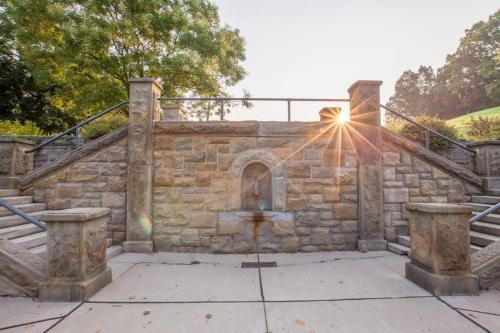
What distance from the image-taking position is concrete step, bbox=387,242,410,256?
15.7ft

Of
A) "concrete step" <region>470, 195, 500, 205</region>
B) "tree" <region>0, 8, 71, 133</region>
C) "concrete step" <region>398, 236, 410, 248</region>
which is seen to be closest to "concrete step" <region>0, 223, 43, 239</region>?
"concrete step" <region>398, 236, 410, 248</region>

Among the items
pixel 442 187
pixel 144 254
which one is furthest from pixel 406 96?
pixel 144 254

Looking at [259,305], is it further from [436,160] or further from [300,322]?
[436,160]

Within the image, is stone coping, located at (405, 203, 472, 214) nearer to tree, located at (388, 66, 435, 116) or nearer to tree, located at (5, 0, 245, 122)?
tree, located at (5, 0, 245, 122)

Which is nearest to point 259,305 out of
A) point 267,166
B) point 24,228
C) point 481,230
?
point 267,166

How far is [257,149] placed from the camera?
5.43 metres

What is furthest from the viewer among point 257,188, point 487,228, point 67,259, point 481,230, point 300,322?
point 257,188

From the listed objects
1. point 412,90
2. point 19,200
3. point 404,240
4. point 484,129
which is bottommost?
point 404,240

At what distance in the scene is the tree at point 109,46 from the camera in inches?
437

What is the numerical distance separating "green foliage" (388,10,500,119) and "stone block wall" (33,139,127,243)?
46.8 meters

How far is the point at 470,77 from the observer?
42531 millimetres

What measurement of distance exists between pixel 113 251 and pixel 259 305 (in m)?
3.41

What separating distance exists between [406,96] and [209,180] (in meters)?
66.8

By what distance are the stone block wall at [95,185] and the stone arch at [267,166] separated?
2.38 meters
